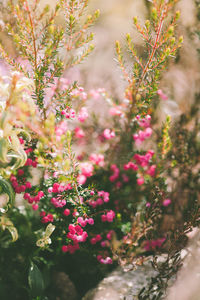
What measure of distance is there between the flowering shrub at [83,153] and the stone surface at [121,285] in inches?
3.3

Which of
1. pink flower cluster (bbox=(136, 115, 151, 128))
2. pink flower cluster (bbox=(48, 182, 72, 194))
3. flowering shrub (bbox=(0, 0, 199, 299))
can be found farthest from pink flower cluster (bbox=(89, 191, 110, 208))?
pink flower cluster (bbox=(136, 115, 151, 128))

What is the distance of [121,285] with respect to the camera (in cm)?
141

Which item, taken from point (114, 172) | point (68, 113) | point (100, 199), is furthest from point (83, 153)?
point (68, 113)

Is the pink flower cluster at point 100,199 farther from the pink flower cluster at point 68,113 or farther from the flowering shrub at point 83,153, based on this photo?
the pink flower cluster at point 68,113

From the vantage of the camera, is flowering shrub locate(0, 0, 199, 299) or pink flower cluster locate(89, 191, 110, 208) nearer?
flowering shrub locate(0, 0, 199, 299)

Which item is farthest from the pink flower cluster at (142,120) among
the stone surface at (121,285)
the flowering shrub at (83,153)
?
the stone surface at (121,285)

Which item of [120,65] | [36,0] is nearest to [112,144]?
[120,65]

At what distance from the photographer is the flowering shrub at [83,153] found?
40.4 inches

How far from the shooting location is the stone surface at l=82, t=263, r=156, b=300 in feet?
4.40

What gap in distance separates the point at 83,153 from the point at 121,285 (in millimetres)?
886

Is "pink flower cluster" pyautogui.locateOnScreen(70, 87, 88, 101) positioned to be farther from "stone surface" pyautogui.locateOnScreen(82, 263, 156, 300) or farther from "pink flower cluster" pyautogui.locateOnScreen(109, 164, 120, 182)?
"stone surface" pyautogui.locateOnScreen(82, 263, 156, 300)

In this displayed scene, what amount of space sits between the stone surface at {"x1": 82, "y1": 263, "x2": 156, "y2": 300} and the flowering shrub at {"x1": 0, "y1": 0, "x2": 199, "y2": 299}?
3.3 inches

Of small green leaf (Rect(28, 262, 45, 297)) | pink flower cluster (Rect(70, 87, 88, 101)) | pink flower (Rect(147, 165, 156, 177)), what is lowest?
small green leaf (Rect(28, 262, 45, 297))

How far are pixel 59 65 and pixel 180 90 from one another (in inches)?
56.8
